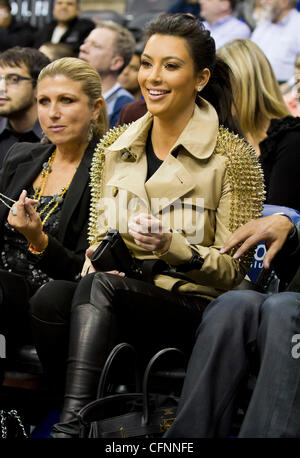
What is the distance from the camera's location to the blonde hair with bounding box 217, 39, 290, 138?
4414 millimetres

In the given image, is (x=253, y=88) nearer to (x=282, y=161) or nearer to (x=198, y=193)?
(x=282, y=161)

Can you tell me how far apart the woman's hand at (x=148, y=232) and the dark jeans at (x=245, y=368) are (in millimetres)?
291

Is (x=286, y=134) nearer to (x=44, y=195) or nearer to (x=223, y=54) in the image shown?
(x=223, y=54)

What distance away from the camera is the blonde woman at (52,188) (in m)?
3.25

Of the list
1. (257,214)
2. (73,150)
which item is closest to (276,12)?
(73,150)

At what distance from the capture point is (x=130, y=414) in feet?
8.37

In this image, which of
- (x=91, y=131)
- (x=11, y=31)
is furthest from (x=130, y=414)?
(x=11, y=31)

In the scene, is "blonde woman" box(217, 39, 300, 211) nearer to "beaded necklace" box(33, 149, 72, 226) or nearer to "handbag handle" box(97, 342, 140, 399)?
"beaded necklace" box(33, 149, 72, 226)

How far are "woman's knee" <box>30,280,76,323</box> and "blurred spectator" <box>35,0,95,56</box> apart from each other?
5.13 metres

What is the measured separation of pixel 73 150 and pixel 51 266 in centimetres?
68

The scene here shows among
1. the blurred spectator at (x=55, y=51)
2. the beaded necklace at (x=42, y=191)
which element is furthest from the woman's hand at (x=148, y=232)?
the blurred spectator at (x=55, y=51)

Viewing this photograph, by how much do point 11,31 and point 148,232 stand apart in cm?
675

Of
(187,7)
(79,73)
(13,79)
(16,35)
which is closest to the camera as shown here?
(79,73)

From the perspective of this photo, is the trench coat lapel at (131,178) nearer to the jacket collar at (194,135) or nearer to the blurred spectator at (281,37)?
the jacket collar at (194,135)
